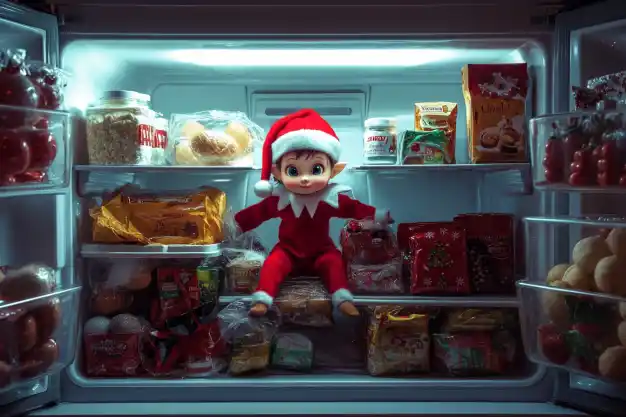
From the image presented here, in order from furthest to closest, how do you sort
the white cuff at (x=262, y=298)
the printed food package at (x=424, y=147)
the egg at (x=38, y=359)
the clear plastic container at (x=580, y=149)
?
1. the printed food package at (x=424, y=147)
2. the white cuff at (x=262, y=298)
3. the egg at (x=38, y=359)
4. the clear plastic container at (x=580, y=149)

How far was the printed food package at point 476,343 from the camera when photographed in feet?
5.72

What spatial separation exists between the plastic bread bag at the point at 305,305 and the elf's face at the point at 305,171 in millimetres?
270

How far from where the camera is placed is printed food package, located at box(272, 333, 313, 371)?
70.1 inches

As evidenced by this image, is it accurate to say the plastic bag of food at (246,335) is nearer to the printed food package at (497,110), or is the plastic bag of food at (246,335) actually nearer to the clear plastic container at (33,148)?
the clear plastic container at (33,148)

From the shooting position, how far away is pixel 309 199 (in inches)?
71.4

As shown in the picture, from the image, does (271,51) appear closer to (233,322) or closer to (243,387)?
(233,322)

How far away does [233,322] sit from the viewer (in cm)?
178

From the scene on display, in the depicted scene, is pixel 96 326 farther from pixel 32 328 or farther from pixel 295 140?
pixel 295 140

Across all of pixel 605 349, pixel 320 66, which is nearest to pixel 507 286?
pixel 605 349

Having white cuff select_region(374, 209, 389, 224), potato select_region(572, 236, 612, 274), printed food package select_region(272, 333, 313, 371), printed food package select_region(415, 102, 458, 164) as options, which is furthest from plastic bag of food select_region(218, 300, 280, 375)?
potato select_region(572, 236, 612, 274)

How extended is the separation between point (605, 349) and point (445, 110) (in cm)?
77

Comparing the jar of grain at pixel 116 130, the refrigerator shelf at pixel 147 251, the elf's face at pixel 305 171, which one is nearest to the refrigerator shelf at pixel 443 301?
the elf's face at pixel 305 171

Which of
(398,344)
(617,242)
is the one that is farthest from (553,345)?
(398,344)

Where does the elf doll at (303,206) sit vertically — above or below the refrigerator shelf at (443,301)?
above
